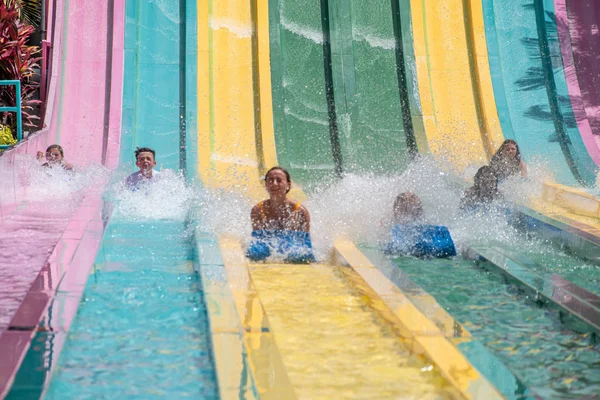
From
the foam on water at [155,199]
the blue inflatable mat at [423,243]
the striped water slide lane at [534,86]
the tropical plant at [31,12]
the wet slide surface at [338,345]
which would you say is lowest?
the wet slide surface at [338,345]

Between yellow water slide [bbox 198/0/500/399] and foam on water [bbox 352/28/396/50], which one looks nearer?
yellow water slide [bbox 198/0/500/399]

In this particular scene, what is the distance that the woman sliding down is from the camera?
4746 mm

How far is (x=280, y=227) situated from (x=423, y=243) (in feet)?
3.03

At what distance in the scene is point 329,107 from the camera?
807 centimetres

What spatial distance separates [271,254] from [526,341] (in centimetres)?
179

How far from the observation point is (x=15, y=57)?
9297mm

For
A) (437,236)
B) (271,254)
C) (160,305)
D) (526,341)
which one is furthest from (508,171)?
(160,305)

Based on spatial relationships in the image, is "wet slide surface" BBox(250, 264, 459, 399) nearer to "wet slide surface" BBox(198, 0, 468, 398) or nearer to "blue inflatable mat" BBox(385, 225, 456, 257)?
"wet slide surface" BBox(198, 0, 468, 398)

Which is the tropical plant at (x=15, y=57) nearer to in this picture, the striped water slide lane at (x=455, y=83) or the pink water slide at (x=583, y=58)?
the striped water slide lane at (x=455, y=83)

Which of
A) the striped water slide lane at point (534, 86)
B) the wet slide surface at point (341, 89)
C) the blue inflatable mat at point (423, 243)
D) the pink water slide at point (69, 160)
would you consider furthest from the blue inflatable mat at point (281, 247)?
the striped water slide lane at point (534, 86)

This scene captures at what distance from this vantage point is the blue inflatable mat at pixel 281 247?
4.73 meters

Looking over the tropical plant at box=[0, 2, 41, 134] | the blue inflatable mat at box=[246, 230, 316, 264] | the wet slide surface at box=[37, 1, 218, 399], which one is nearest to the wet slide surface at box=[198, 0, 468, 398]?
the blue inflatable mat at box=[246, 230, 316, 264]

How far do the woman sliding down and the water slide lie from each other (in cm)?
16

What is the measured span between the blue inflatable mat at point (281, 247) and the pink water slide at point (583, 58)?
13.9ft
